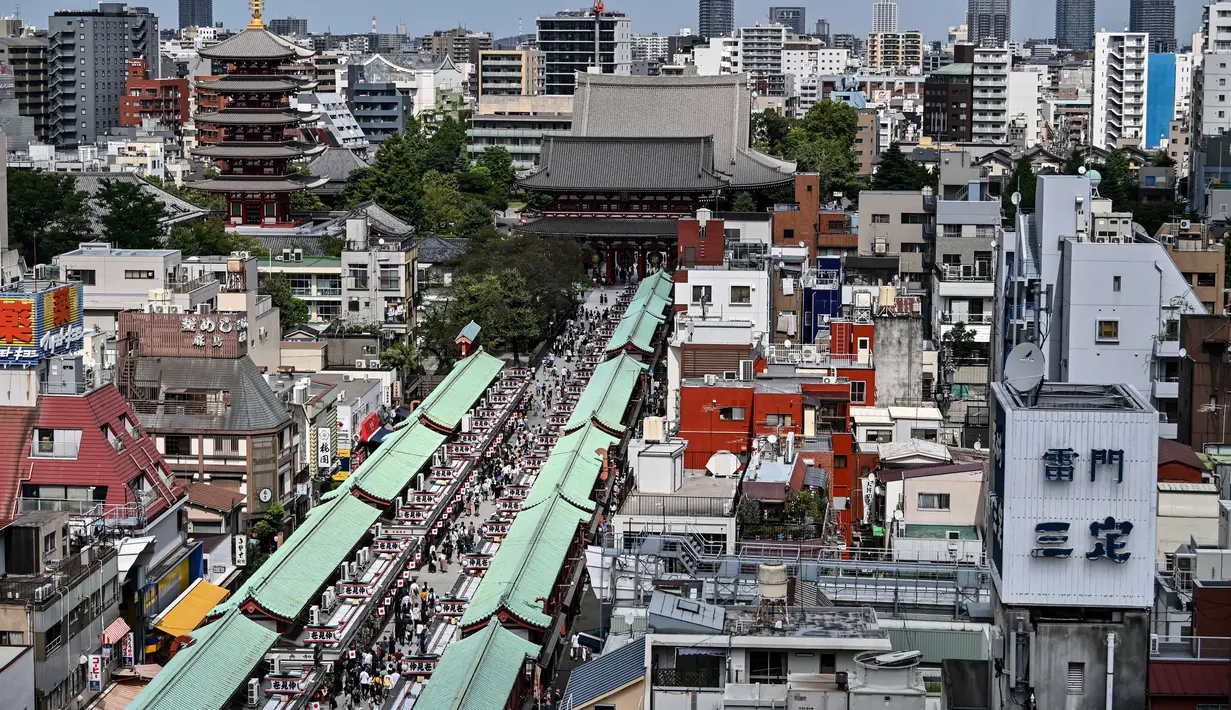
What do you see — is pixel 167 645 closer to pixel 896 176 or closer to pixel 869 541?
pixel 869 541

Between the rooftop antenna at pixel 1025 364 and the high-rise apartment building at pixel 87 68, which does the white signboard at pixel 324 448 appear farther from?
the high-rise apartment building at pixel 87 68

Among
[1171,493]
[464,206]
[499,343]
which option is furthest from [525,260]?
[1171,493]

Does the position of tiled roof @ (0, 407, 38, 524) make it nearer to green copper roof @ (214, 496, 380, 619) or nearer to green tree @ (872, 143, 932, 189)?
green copper roof @ (214, 496, 380, 619)

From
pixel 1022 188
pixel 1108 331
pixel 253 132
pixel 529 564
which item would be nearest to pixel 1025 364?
pixel 1108 331

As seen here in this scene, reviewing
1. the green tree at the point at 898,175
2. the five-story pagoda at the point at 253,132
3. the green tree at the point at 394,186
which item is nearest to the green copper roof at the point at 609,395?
the five-story pagoda at the point at 253,132

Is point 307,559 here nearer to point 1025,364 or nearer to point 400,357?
point 1025,364

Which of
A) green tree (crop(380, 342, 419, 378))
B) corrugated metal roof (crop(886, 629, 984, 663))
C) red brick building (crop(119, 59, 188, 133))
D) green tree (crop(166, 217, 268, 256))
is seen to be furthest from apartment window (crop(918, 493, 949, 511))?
red brick building (crop(119, 59, 188, 133))
